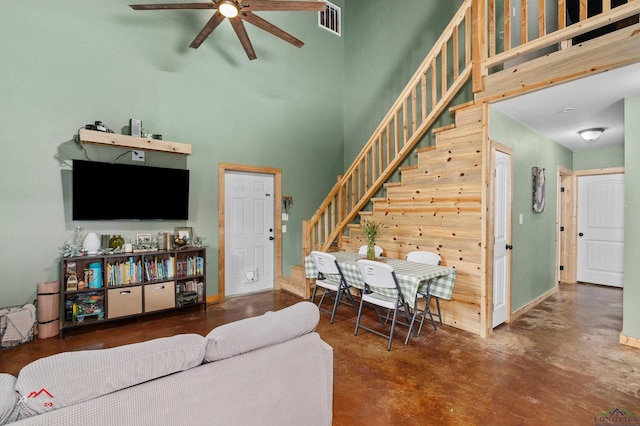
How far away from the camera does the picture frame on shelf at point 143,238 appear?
3.93 meters

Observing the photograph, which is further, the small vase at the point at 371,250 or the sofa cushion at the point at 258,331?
the small vase at the point at 371,250

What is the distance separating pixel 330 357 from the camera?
1723 millimetres

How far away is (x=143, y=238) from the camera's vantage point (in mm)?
3967

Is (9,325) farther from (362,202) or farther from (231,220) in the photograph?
(362,202)

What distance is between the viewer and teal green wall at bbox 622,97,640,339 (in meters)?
2.97

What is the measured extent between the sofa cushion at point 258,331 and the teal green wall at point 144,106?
3140 millimetres

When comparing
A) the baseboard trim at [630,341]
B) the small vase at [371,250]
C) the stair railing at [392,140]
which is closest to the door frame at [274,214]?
the stair railing at [392,140]

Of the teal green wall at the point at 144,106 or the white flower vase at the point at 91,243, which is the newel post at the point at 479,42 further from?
the white flower vase at the point at 91,243

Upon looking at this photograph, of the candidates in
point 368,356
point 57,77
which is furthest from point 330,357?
point 57,77

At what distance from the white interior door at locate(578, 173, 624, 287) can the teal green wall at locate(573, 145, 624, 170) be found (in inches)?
7.3

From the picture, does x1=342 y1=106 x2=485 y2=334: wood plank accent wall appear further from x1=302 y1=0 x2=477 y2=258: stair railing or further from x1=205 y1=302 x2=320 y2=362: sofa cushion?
x1=205 y1=302 x2=320 y2=362: sofa cushion

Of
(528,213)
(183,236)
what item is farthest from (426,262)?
(183,236)

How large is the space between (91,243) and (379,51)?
5.41 metres

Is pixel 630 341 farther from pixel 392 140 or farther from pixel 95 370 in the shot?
pixel 95 370
